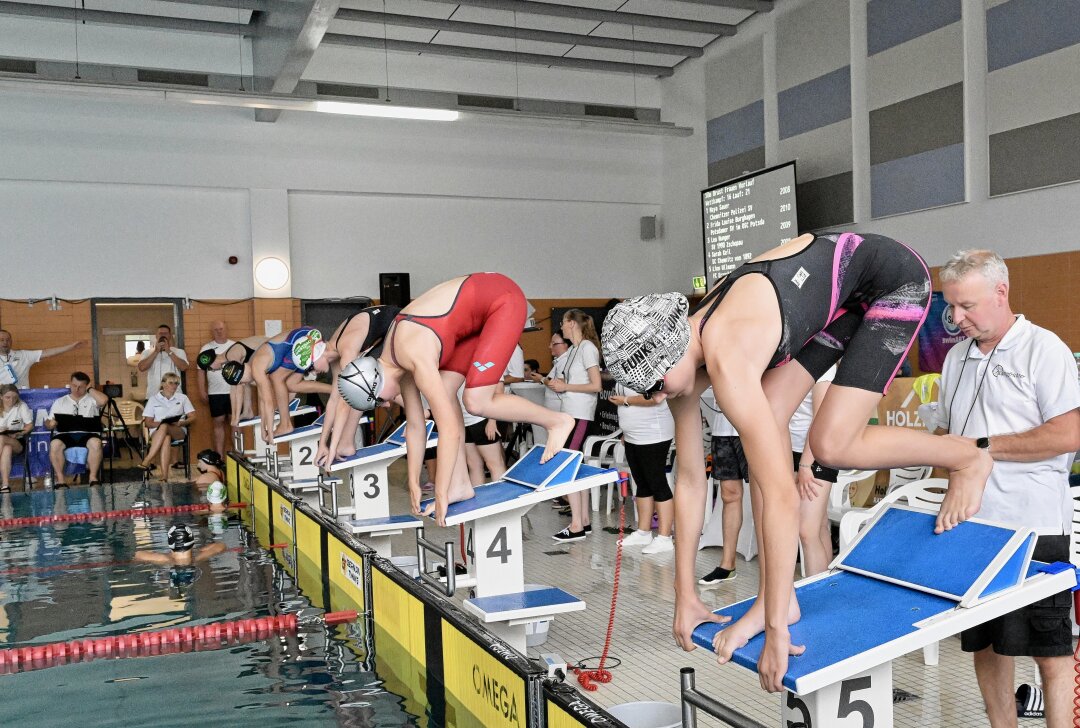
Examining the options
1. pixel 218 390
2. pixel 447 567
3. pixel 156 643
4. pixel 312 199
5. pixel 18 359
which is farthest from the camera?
pixel 312 199

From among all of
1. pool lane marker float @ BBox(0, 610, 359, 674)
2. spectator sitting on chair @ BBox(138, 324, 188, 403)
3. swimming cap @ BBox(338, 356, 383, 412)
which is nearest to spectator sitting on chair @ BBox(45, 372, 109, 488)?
spectator sitting on chair @ BBox(138, 324, 188, 403)

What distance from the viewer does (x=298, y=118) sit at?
12.4 m

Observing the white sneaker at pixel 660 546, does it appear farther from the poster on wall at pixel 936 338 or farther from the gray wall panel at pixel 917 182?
the gray wall panel at pixel 917 182

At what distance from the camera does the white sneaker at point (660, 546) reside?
545 cm

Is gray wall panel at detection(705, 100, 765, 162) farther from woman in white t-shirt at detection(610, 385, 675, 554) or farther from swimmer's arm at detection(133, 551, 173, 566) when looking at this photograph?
swimmer's arm at detection(133, 551, 173, 566)

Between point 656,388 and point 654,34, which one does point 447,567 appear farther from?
point 654,34

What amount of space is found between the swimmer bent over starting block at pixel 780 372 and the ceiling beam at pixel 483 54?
10373 millimetres

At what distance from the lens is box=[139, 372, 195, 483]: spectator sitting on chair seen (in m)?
10.5

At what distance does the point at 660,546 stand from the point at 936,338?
14.6 feet

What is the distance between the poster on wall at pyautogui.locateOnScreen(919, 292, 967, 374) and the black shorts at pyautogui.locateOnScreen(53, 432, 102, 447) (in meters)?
8.99

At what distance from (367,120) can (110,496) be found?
6228mm

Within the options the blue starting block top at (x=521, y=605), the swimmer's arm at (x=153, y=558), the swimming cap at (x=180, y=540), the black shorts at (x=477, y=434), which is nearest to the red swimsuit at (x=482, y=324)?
the blue starting block top at (x=521, y=605)

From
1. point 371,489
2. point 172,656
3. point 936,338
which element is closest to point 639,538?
point 371,489

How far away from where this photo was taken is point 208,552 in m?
6.12
